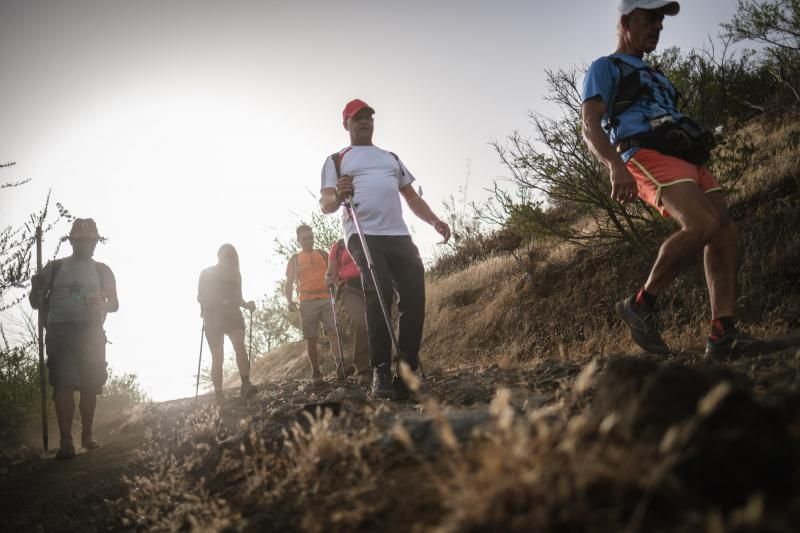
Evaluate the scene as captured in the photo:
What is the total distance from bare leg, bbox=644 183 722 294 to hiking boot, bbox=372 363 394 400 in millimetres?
2195

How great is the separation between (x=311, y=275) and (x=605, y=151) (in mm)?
5812

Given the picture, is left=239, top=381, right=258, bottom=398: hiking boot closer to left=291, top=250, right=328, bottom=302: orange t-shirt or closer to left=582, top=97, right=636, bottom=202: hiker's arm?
left=291, top=250, right=328, bottom=302: orange t-shirt

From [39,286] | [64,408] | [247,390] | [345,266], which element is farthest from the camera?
[247,390]

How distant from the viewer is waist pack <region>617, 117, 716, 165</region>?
353cm

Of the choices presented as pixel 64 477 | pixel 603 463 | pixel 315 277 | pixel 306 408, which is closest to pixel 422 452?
pixel 603 463

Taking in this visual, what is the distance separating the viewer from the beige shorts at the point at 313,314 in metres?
8.55

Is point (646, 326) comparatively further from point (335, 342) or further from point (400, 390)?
point (335, 342)

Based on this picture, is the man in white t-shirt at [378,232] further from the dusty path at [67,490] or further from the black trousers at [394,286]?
the dusty path at [67,490]

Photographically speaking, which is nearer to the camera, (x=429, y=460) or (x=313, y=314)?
(x=429, y=460)

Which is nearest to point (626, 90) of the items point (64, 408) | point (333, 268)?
point (333, 268)

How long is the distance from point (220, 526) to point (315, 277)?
6.57 meters

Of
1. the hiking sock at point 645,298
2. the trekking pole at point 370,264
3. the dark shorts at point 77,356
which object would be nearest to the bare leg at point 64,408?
the dark shorts at point 77,356

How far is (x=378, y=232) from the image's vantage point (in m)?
4.58

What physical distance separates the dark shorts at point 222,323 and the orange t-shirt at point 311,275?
1.39m
